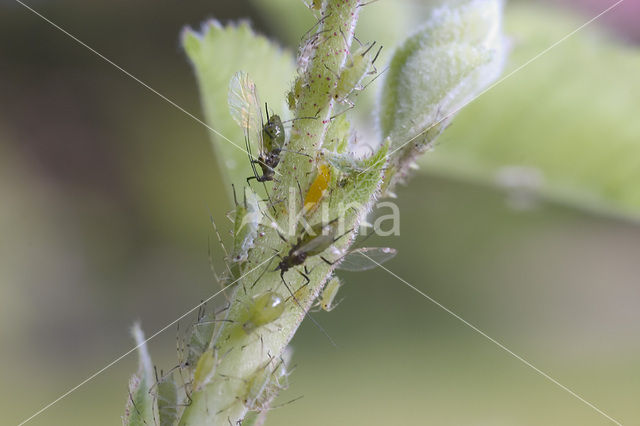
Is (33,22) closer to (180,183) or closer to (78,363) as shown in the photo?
(180,183)

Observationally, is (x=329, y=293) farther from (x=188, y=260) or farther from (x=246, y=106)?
(x=188, y=260)

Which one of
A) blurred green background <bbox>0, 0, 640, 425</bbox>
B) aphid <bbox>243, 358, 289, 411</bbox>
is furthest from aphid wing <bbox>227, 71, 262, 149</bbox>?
blurred green background <bbox>0, 0, 640, 425</bbox>

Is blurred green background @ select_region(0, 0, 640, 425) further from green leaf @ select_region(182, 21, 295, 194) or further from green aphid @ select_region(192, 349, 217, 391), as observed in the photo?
green aphid @ select_region(192, 349, 217, 391)

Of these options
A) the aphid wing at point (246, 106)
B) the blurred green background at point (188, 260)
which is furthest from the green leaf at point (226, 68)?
the blurred green background at point (188, 260)

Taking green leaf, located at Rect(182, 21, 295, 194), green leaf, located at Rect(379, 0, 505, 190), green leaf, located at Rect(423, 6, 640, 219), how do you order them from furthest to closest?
green leaf, located at Rect(423, 6, 640, 219)
green leaf, located at Rect(182, 21, 295, 194)
green leaf, located at Rect(379, 0, 505, 190)

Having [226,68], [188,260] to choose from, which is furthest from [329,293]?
[188,260]
